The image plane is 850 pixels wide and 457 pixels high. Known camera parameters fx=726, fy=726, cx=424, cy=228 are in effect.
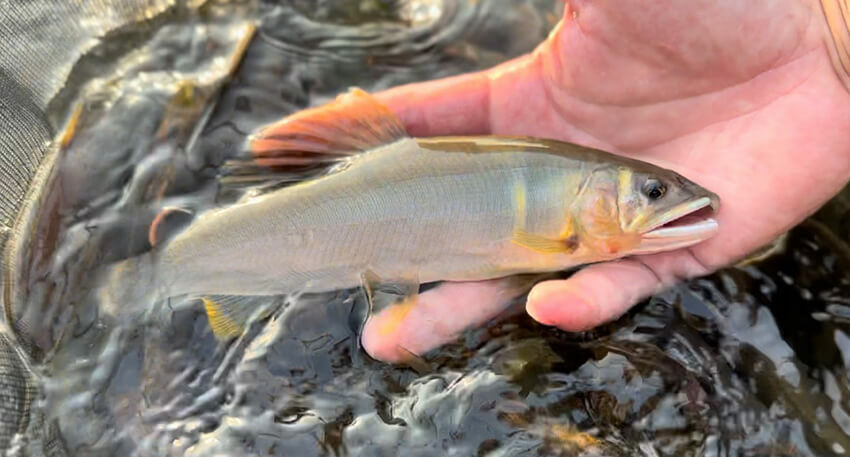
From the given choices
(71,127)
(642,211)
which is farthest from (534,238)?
(71,127)

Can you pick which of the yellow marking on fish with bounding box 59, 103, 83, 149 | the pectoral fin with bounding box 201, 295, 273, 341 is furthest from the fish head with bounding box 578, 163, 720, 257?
the yellow marking on fish with bounding box 59, 103, 83, 149

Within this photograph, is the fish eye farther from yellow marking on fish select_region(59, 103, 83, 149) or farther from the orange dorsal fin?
yellow marking on fish select_region(59, 103, 83, 149)

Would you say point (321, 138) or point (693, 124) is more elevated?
point (321, 138)

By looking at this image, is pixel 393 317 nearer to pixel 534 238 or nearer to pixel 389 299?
pixel 389 299

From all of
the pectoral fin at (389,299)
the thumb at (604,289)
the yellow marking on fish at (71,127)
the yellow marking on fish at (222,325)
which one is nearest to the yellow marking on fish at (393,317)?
the pectoral fin at (389,299)

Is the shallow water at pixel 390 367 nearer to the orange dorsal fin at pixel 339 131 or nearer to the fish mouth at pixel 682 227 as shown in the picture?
the fish mouth at pixel 682 227

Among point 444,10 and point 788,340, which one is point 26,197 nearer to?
point 444,10
